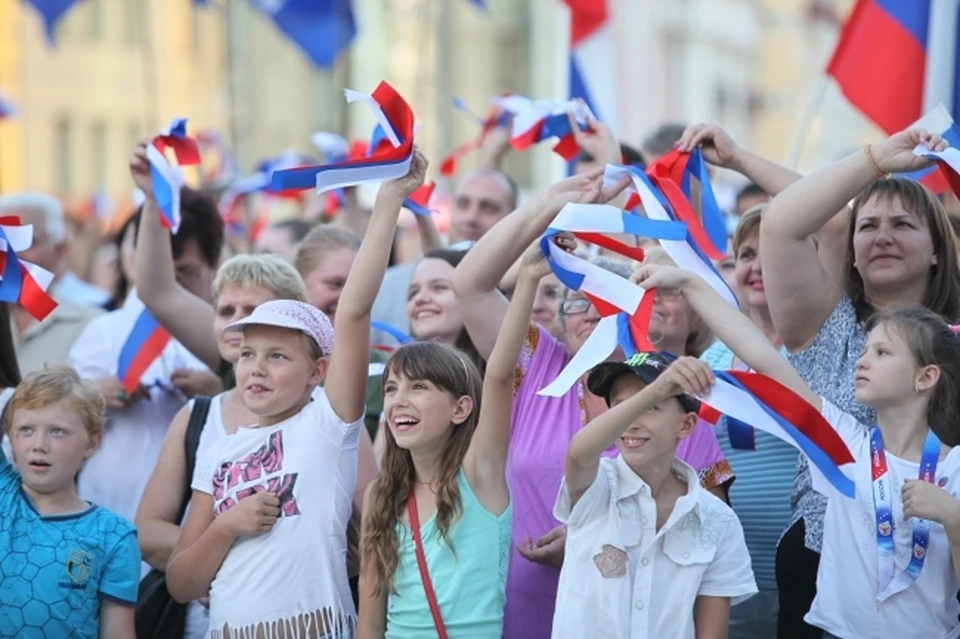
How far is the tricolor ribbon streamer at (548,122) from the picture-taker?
19.2 ft

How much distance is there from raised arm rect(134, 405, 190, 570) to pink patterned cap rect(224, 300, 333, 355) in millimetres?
Answer: 403

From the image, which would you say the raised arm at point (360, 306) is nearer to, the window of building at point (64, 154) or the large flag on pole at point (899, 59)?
the large flag on pole at point (899, 59)

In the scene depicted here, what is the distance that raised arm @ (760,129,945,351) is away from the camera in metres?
4.25

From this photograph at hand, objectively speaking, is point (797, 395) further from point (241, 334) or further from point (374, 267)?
point (241, 334)

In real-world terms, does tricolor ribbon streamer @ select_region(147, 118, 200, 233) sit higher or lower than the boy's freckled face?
higher

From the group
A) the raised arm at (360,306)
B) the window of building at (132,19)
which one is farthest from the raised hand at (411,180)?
the window of building at (132,19)

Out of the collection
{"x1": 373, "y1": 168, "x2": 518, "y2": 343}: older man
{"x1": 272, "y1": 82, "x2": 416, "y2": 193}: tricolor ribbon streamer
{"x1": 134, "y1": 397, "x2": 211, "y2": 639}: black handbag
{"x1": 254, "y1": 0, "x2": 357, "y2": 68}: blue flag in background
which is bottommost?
{"x1": 134, "y1": 397, "x2": 211, "y2": 639}: black handbag

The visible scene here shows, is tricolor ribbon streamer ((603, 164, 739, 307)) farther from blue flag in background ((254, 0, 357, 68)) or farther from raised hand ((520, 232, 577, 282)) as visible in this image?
blue flag in background ((254, 0, 357, 68))

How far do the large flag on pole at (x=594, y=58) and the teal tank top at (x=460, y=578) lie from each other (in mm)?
4416

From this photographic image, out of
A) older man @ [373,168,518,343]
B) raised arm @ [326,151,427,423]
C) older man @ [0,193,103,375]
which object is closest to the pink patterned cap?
raised arm @ [326,151,427,423]

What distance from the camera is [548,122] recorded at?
19.9 ft

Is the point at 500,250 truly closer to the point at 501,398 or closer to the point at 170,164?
the point at 501,398

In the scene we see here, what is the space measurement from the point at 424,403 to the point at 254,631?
748 millimetres

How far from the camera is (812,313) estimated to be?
457 cm
